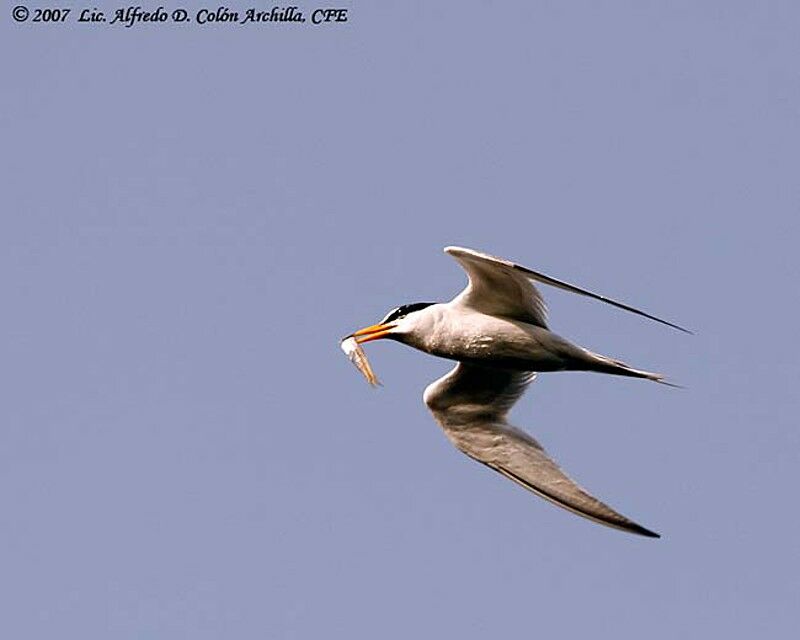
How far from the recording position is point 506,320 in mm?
13023

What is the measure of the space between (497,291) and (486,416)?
1707 millimetres

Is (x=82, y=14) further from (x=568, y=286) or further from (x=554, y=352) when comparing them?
(x=568, y=286)

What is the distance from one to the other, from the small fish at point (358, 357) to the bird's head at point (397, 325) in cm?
6

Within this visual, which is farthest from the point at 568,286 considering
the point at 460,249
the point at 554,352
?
the point at 554,352

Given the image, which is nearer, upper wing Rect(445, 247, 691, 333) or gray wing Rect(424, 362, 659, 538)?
upper wing Rect(445, 247, 691, 333)

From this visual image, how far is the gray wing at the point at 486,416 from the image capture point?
45.2ft

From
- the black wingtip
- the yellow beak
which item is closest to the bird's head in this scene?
the yellow beak

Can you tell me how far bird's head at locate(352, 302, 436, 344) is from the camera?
513 inches

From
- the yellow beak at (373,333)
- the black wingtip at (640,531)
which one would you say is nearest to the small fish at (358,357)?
the yellow beak at (373,333)

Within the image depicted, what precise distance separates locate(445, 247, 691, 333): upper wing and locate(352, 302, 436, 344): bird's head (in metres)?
0.38

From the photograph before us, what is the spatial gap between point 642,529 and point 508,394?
2.43 metres

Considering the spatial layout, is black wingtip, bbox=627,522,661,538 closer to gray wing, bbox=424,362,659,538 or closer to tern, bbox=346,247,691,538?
tern, bbox=346,247,691,538

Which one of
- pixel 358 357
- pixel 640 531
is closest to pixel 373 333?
pixel 358 357

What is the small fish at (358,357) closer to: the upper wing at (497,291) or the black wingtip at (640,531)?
the upper wing at (497,291)
